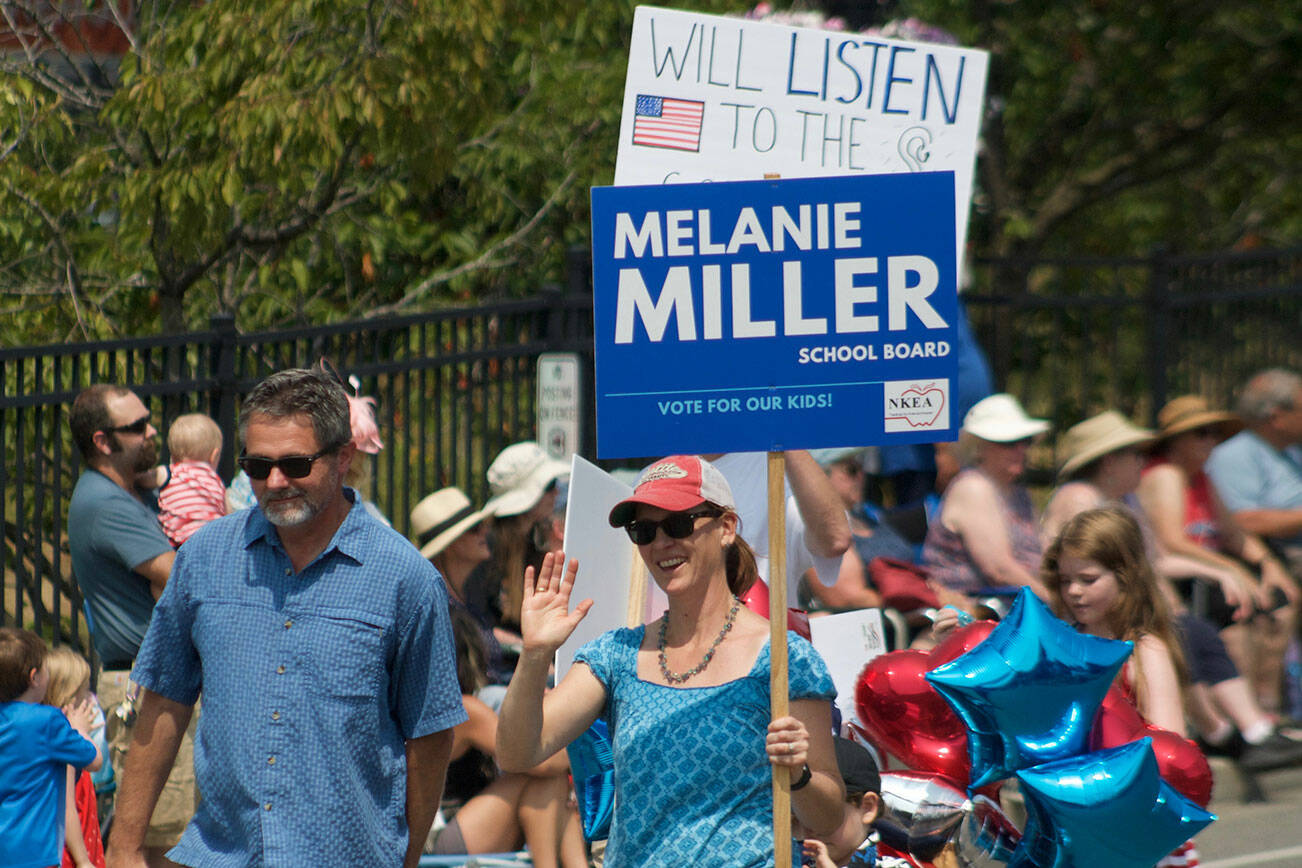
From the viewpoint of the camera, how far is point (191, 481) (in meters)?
6.16

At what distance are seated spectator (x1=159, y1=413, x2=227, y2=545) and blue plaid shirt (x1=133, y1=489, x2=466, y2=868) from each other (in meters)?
2.21

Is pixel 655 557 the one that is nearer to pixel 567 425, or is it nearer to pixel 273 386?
pixel 273 386

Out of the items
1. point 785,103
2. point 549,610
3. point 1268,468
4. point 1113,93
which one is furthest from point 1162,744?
point 1113,93

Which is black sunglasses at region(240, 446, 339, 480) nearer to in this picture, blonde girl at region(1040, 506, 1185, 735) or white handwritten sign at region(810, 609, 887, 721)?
white handwritten sign at region(810, 609, 887, 721)

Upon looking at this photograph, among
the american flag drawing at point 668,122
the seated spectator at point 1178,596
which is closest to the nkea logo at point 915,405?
the american flag drawing at point 668,122

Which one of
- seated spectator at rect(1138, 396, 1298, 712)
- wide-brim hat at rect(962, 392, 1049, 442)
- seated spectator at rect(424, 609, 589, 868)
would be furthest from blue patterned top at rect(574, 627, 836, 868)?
seated spectator at rect(1138, 396, 1298, 712)

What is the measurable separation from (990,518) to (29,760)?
4052mm

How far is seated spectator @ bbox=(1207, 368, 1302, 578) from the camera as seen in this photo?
8.85m

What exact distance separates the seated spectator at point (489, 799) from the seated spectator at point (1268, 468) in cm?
422

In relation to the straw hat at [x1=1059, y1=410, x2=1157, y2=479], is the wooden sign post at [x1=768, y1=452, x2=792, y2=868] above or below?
below

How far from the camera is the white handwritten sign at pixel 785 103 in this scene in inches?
214

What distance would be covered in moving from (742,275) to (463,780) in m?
3.27

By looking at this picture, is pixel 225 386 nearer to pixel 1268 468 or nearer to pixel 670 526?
pixel 670 526

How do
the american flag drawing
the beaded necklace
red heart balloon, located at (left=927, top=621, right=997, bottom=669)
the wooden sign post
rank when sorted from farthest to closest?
1. the american flag drawing
2. red heart balloon, located at (left=927, top=621, right=997, bottom=669)
3. the beaded necklace
4. the wooden sign post
